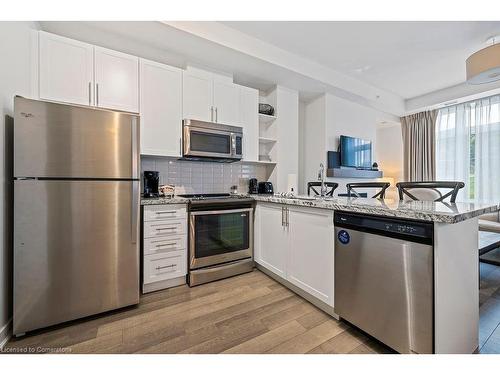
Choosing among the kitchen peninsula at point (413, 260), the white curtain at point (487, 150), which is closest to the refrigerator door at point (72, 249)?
the kitchen peninsula at point (413, 260)

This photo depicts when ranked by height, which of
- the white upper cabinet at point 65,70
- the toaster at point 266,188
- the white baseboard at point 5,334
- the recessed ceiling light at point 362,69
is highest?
the recessed ceiling light at point 362,69

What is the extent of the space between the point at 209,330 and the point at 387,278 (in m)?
1.24

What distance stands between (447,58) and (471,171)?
2.41 metres

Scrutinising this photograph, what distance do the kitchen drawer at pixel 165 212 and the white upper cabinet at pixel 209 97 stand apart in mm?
1108

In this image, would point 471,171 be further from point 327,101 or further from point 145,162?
point 145,162

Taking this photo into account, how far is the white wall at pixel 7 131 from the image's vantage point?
1474 millimetres

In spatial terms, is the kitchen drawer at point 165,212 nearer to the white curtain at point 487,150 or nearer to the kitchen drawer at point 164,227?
the kitchen drawer at point 164,227

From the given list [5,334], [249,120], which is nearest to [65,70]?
[249,120]

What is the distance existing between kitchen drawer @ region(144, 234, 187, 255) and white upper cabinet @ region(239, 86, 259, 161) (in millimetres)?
1401

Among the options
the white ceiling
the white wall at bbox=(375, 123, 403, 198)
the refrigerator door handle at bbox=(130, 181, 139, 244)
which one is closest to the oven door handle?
the refrigerator door handle at bbox=(130, 181, 139, 244)

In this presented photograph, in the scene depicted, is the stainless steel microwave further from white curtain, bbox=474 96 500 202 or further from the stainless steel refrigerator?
white curtain, bbox=474 96 500 202

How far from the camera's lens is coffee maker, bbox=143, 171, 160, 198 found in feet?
8.29

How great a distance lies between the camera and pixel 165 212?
7.13 ft
